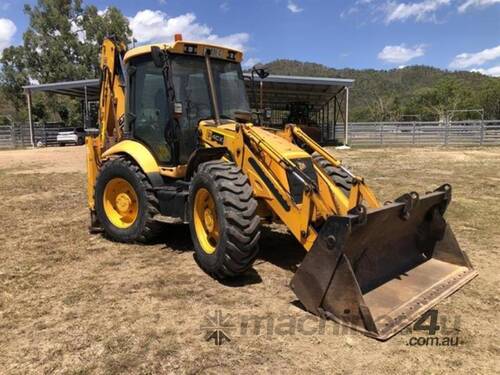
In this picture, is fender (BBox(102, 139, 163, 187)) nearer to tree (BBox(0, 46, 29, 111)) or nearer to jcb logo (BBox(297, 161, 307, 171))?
jcb logo (BBox(297, 161, 307, 171))

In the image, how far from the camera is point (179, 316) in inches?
157

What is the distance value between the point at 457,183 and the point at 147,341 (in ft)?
31.7

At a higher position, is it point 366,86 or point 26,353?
point 366,86

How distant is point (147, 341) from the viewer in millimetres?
3574

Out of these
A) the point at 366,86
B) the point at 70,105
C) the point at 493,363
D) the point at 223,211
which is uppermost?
the point at 366,86

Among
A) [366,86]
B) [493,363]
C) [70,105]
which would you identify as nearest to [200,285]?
[493,363]

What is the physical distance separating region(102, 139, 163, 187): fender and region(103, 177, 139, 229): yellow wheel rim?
14.9 inches

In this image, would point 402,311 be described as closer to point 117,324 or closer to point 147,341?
point 147,341

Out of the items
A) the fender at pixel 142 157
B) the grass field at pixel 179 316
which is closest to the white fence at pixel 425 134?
the grass field at pixel 179 316

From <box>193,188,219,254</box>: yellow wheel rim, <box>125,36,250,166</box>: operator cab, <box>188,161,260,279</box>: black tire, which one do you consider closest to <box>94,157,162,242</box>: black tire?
<box>125,36,250,166</box>: operator cab

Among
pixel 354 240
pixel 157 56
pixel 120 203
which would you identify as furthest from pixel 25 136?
pixel 354 240

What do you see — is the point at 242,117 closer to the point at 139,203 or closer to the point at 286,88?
the point at 139,203

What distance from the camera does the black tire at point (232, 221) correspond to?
437cm
